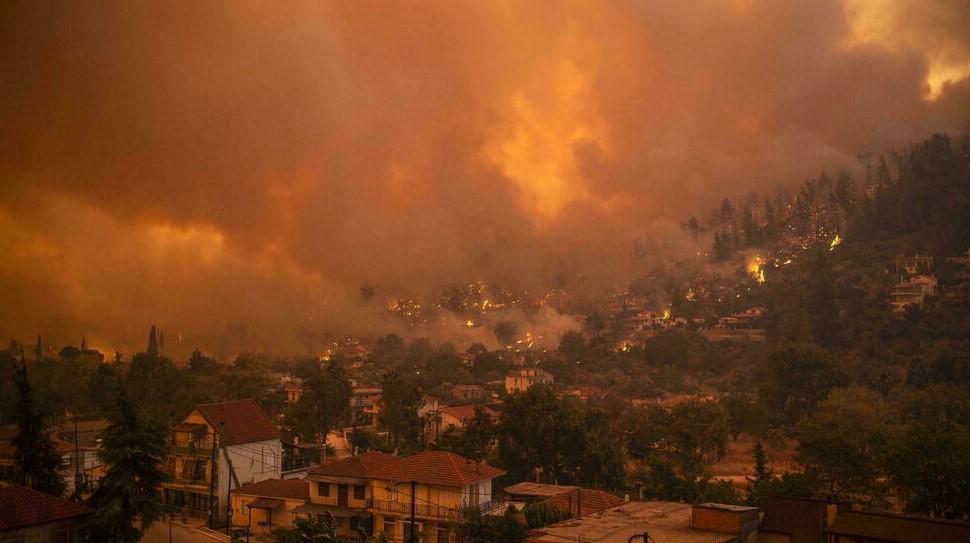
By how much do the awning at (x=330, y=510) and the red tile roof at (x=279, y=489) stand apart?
0.52 m

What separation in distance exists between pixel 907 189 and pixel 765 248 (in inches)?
615

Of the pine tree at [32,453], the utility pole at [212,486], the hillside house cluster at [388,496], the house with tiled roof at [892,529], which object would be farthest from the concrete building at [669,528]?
the pine tree at [32,453]

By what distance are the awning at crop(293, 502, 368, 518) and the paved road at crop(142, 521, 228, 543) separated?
237 cm

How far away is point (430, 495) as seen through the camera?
78.7ft

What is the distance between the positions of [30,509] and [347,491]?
859cm

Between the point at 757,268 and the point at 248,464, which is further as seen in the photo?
the point at 757,268

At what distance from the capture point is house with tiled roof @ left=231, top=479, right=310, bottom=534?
26.2m

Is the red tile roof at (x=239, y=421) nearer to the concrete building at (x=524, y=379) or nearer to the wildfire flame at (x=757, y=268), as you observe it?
the concrete building at (x=524, y=379)

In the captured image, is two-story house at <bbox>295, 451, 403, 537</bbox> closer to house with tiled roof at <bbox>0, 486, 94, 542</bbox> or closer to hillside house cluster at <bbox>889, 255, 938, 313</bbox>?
house with tiled roof at <bbox>0, 486, 94, 542</bbox>

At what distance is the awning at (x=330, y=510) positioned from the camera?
965 inches

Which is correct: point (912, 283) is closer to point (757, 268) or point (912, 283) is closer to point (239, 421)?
point (757, 268)

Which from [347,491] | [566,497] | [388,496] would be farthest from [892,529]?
[347,491]

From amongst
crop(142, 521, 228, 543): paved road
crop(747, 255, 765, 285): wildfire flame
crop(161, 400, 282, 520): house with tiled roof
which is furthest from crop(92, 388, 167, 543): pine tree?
crop(747, 255, 765, 285): wildfire flame

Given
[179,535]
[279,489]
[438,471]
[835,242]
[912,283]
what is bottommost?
[179,535]
